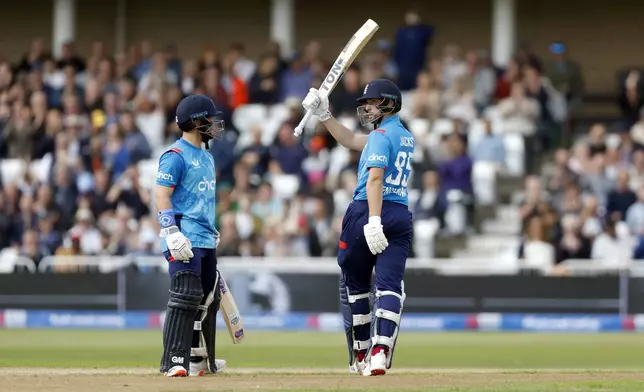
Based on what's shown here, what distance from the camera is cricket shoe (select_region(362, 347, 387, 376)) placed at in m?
10.2

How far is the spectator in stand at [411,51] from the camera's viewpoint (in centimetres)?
2259

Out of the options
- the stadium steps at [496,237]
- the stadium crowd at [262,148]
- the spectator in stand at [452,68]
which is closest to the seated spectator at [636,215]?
the stadium crowd at [262,148]

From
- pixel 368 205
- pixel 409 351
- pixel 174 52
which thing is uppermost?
pixel 174 52

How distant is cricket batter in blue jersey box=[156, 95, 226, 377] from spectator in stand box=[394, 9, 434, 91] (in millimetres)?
12259

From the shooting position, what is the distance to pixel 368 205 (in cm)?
1026

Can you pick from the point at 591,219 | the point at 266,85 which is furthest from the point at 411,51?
the point at 591,219

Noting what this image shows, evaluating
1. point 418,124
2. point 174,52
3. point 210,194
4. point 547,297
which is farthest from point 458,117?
point 210,194

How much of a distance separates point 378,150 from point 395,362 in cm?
362

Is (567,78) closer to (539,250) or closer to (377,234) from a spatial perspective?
(539,250)

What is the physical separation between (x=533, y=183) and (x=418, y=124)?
2.11 metres

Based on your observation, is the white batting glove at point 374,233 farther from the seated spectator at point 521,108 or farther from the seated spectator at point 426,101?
the seated spectator at point 521,108

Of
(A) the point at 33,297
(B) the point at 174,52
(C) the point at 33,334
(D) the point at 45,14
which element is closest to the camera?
(C) the point at 33,334

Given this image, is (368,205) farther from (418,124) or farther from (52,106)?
(52,106)

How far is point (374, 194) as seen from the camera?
10.1 metres
